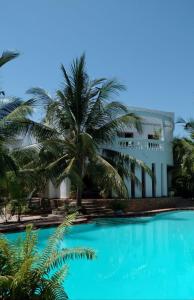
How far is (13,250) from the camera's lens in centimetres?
509

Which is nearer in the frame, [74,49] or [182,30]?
[182,30]

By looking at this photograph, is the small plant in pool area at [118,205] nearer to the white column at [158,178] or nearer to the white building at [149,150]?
the white building at [149,150]

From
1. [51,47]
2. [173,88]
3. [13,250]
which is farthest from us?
[173,88]

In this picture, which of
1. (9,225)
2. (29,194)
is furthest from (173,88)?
(9,225)

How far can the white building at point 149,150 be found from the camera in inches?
817

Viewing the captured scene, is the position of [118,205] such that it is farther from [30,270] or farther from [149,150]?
[30,270]

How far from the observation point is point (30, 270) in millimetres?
4812

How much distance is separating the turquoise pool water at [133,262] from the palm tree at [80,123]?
8.92 feet

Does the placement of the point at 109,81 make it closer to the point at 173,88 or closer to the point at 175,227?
the point at 173,88

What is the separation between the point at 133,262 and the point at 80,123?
9.02 meters

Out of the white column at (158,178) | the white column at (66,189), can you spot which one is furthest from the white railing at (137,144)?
the white column at (66,189)

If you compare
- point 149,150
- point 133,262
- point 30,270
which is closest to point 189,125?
point 149,150

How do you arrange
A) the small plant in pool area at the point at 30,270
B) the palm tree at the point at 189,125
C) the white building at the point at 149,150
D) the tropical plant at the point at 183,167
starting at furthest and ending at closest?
1. the palm tree at the point at 189,125
2. the tropical plant at the point at 183,167
3. the white building at the point at 149,150
4. the small plant in pool area at the point at 30,270

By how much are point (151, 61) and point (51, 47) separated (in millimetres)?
4679
